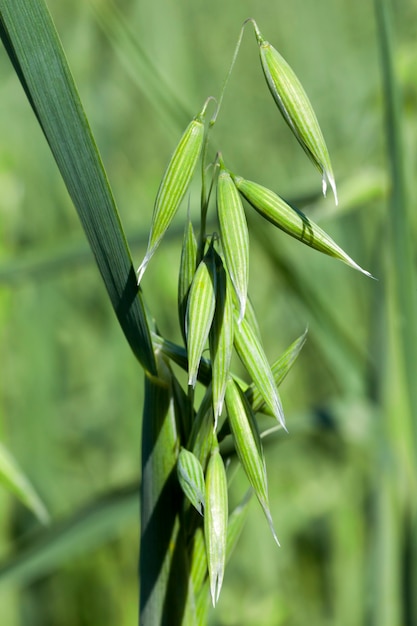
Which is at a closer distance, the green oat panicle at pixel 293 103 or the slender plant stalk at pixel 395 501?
the green oat panicle at pixel 293 103

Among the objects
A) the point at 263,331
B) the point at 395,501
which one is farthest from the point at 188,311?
the point at 263,331

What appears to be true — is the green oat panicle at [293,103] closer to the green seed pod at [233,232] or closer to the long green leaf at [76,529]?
the green seed pod at [233,232]

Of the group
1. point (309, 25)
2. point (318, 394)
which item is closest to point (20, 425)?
point (318, 394)

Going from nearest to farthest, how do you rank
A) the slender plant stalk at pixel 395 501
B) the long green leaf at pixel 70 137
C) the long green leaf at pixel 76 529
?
the long green leaf at pixel 70 137
the long green leaf at pixel 76 529
the slender plant stalk at pixel 395 501

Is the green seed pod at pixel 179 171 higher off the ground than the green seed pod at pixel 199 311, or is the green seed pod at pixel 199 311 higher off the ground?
the green seed pod at pixel 179 171

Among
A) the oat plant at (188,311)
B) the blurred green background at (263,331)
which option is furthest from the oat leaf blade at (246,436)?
the blurred green background at (263,331)

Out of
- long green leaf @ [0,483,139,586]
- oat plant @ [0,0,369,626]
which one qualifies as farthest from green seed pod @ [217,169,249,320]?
long green leaf @ [0,483,139,586]

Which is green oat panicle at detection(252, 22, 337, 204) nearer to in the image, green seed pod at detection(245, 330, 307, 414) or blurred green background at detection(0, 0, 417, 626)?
green seed pod at detection(245, 330, 307, 414)
